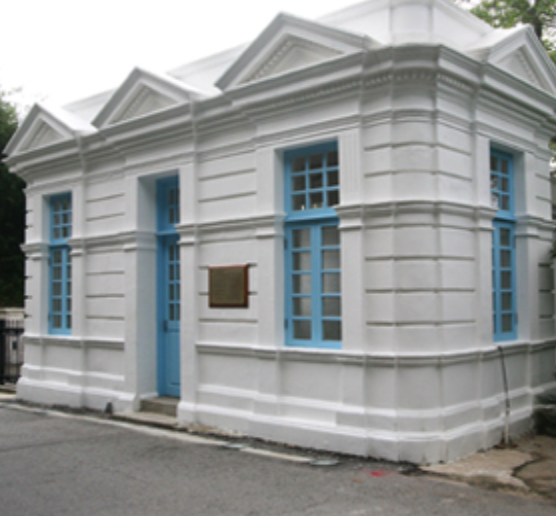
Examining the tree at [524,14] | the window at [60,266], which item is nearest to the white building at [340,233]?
the window at [60,266]

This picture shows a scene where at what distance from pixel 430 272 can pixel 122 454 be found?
4.12 meters

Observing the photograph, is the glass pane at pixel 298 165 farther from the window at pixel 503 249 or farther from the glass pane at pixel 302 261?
the window at pixel 503 249

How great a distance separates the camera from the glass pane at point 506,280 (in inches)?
339

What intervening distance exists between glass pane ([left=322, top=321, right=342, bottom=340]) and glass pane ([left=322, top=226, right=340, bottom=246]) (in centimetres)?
94

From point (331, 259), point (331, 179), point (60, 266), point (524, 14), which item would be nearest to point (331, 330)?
point (331, 259)

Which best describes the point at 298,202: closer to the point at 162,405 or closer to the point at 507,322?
the point at 507,322

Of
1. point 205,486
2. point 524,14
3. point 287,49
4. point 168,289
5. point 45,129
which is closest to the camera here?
point 205,486

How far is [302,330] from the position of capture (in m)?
8.26

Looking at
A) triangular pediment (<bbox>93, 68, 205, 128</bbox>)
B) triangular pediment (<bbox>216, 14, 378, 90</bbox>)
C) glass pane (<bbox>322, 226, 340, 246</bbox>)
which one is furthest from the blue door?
glass pane (<bbox>322, 226, 340, 246</bbox>)

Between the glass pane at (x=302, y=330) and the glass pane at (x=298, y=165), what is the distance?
1908mm

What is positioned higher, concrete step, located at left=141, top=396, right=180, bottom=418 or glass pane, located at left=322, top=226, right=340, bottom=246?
glass pane, located at left=322, top=226, right=340, bottom=246

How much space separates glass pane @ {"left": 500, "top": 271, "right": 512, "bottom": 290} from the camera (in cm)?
861

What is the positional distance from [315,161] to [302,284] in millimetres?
1523

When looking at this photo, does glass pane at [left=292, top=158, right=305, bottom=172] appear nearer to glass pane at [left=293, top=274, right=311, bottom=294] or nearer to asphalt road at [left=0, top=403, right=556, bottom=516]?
glass pane at [left=293, top=274, right=311, bottom=294]
